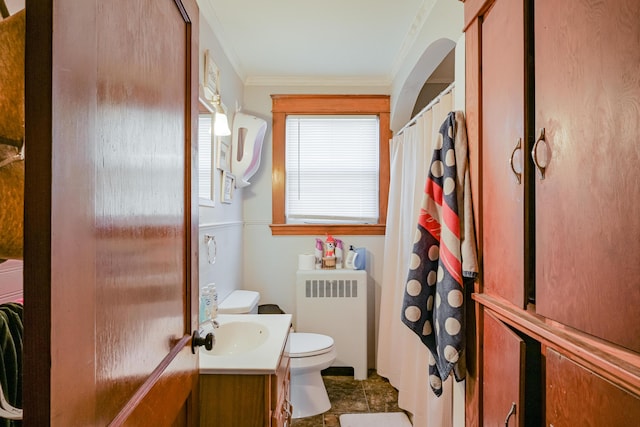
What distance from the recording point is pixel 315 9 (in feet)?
7.25

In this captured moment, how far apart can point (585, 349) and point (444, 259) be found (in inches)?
26.9

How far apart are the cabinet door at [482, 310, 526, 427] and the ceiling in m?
1.74

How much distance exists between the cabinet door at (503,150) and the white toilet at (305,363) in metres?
1.50

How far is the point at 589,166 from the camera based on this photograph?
73cm

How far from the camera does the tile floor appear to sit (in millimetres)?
2529

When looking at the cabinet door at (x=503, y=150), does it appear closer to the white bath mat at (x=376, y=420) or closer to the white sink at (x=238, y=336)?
the white sink at (x=238, y=336)

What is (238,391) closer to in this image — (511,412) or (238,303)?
(511,412)

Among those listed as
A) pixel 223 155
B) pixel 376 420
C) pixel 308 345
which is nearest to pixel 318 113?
pixel 223 155

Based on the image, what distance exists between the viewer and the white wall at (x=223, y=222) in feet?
7.22

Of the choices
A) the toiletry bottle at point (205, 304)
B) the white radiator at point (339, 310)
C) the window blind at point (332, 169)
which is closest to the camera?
the toiletry bottle at point (205, 304)

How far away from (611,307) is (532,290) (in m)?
0.34

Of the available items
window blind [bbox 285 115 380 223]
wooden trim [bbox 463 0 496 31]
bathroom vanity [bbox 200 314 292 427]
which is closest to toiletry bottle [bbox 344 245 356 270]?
window blind [bbox 285 115 380 223]

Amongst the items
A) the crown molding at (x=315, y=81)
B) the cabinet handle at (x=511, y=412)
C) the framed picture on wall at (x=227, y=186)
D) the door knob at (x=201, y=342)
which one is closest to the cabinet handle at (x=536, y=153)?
the cabinet handle at (x=511, y=412)

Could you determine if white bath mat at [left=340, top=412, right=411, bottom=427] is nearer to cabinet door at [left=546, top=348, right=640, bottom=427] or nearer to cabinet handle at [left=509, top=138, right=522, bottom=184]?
cabinet door at [left=546, top=348, right=640, bottom=427]
